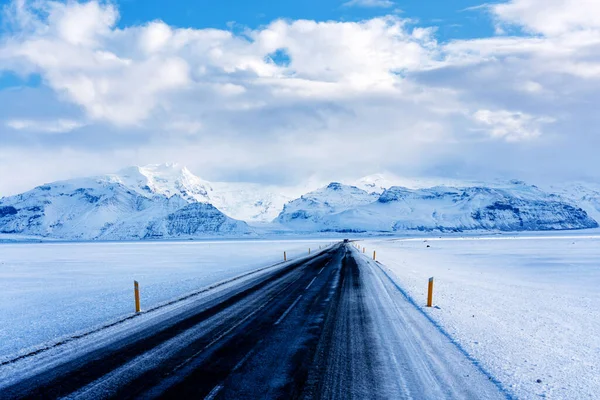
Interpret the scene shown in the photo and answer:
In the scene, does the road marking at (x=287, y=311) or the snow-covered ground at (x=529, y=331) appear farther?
the road marking at (x=287, y=311)

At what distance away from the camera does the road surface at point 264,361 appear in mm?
7098

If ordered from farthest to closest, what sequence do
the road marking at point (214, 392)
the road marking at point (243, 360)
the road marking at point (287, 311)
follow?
the road marking at point (287, 311), the road marking at point (243, 360), the road marking at point (214, 392)

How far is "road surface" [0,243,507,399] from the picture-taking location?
7.10m

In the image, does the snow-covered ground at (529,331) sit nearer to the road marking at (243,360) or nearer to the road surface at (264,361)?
the road surface at (264,361)

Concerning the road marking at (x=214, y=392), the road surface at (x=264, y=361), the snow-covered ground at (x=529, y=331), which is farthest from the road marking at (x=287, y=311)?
the road marking at (x=214, y=392)

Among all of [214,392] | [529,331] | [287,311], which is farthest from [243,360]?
[529,331]

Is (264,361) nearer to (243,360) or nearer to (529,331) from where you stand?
(243,360)

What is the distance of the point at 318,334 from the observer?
36.4 feet

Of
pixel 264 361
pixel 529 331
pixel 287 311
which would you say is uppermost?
pixel 264 361

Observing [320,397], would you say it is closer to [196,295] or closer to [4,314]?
[196,295]

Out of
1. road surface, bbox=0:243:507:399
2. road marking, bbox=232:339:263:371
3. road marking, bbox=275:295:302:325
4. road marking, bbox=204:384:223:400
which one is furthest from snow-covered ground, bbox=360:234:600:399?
road marking, bbox=204:384:223:400

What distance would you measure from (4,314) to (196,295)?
677 centimetres

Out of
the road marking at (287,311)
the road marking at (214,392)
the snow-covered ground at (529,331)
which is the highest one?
the road marking at (214,392)

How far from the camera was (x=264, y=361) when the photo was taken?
28.5ft
